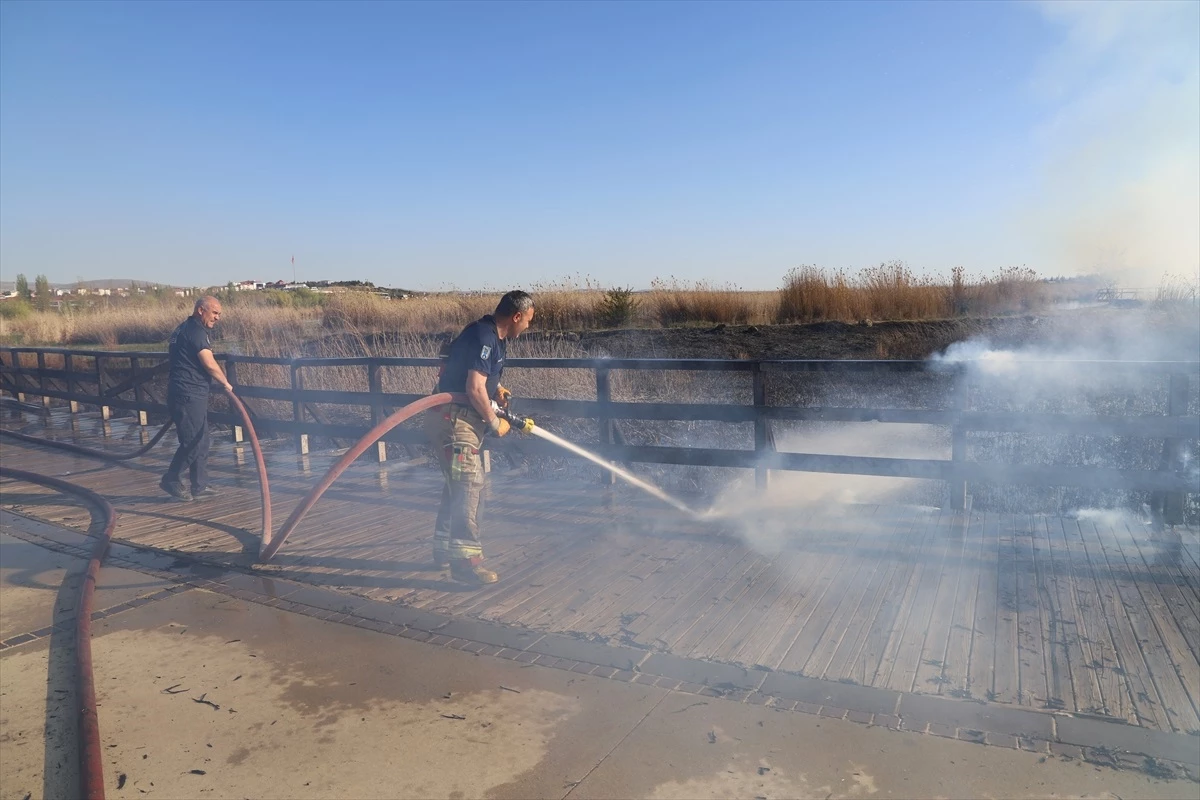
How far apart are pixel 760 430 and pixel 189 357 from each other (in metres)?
4.91

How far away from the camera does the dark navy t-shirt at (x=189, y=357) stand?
7340 millimetres

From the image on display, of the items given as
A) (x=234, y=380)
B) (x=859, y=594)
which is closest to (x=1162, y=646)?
(x=859, y=594)

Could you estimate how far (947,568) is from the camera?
16.0 ft

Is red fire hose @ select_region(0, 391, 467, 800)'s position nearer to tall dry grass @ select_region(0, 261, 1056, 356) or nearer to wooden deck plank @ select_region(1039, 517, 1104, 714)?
wooden deck plank @ select_region(1039, 517, 1104, 714)

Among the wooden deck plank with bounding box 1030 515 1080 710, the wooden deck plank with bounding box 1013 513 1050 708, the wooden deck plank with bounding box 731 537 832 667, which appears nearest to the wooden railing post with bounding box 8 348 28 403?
the wooden deck plank with bounding box 731 537 832 667

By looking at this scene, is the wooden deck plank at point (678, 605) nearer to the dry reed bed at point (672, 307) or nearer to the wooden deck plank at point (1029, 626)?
the wooden deck plank at point (1029, 626)

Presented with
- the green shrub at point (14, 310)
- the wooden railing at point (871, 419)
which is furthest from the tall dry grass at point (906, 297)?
the green shrub at point (14, 310)

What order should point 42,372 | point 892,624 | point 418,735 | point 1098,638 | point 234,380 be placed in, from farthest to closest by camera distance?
point 42,372 < point 234,380 < point 892,624 < point 1098,638 < point 418,735

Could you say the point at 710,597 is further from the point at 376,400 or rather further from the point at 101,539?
the point at 376,400

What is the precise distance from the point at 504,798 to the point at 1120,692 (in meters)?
2.40

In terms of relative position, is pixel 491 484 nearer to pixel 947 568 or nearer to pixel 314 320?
pixel 947 568

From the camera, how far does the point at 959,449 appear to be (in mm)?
5770

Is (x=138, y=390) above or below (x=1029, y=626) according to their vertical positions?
above

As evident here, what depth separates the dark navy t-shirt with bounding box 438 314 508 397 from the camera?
15.8 feet
